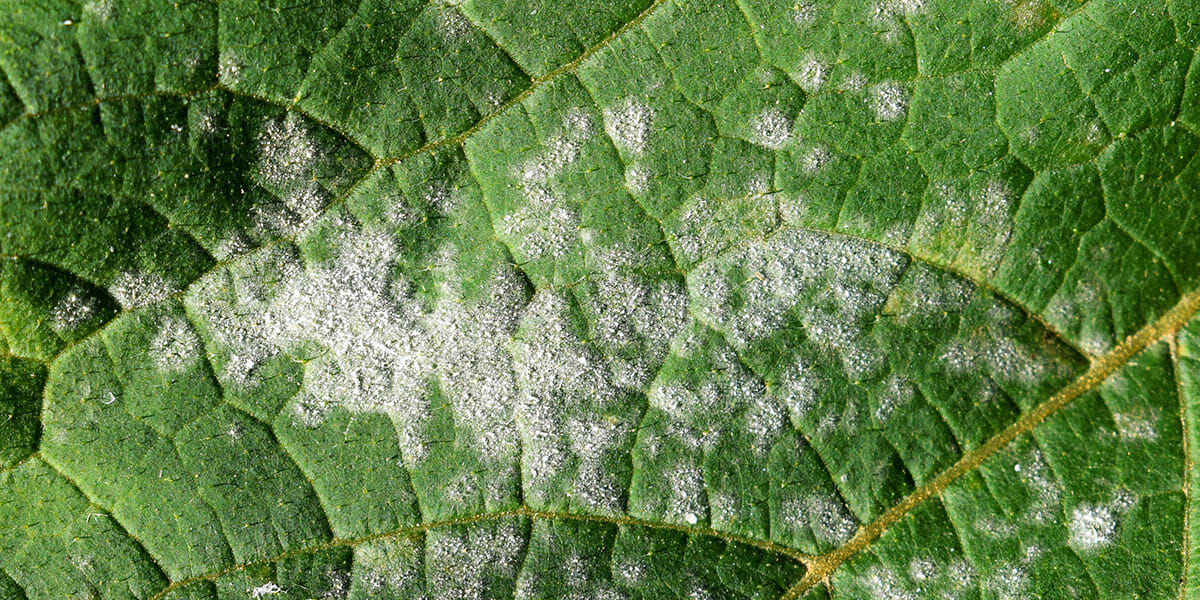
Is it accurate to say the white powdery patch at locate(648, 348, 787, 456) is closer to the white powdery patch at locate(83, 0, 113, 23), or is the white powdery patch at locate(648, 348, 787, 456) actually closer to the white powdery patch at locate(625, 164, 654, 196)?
the white powdery patch at locate(625, 164, 654, 196)

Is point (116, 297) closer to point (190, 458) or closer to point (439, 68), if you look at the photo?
point (190, 458)

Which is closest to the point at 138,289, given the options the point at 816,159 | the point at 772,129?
the point at 772,129

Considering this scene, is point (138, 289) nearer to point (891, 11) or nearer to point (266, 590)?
point (266, 590)

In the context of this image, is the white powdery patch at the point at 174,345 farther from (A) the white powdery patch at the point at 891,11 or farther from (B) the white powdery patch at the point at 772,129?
(A) the white powdery patch at the point at 891,11

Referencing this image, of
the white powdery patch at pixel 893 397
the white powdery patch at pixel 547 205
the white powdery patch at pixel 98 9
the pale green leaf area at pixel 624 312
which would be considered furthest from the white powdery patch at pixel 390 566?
the white powdery patch at pixel 98 9

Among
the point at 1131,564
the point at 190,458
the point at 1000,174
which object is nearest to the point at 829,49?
the point at 1000,174

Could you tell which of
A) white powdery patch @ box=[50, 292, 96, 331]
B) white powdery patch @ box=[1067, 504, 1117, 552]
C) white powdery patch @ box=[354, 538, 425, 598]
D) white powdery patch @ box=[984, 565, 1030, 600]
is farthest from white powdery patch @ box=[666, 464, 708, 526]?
white powdery patch @ box=[50, 292, 96, 331]
